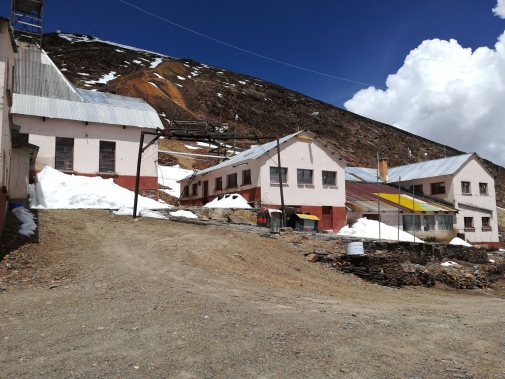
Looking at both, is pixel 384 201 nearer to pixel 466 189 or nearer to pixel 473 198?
pixel 466 189

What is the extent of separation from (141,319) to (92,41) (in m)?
129

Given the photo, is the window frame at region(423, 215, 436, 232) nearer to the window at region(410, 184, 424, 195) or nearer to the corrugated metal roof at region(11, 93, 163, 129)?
the window at region(410, 184, 424, 195)

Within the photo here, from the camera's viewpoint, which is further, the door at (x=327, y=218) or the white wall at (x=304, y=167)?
the door at (x=327, y=218)

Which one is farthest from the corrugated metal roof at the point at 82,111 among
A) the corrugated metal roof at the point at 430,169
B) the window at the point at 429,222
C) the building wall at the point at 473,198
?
the building wall at the point at 473,198

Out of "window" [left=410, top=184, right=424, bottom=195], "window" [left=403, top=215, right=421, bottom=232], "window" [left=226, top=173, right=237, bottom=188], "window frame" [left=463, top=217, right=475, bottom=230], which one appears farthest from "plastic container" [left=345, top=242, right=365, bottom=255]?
"window" [left=410, top=184, right=424, bottom=195]

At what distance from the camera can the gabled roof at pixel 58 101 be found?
2592 cm

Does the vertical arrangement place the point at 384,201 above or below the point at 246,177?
below

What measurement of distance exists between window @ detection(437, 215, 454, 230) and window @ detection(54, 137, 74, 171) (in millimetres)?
27988

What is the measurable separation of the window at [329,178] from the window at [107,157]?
47.3 feet

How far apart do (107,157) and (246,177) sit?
9.15 m

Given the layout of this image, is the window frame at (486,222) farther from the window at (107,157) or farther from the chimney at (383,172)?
the window at (107,157)

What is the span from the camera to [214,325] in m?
6.78

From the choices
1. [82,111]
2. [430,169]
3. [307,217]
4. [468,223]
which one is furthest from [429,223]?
[82,111]

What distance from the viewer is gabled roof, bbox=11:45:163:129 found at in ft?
85.0
